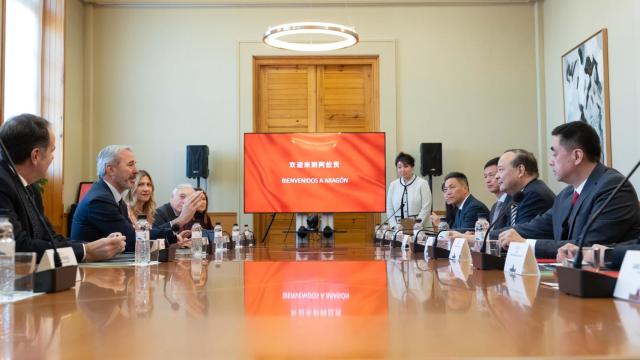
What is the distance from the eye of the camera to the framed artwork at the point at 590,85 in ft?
17.8

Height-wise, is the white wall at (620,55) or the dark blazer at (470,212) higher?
the white wall at (620,55)

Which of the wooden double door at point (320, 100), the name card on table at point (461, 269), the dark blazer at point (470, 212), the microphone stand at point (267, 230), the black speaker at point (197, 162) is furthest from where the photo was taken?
the wooden double door at point (320, 100)

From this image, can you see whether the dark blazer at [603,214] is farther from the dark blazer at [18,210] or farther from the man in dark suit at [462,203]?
the dark blazer at [18,210]

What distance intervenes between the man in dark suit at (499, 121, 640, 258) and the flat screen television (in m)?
3.62

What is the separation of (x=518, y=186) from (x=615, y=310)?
2710 mm

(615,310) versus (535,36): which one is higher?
(535,36)

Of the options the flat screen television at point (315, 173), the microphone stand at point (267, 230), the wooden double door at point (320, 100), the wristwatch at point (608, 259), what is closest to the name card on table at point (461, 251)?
the wristwatch at point (608, 259)

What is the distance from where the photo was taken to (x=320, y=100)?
717 cm

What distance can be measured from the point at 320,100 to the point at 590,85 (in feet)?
9.72

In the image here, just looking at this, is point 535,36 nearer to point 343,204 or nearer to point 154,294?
point 343,204

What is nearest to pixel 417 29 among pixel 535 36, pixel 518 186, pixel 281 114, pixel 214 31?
pixel 535 36

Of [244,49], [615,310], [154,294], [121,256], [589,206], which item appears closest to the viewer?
[615,310]

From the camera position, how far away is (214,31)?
7.12m

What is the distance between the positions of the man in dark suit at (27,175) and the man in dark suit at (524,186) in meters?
2.27
